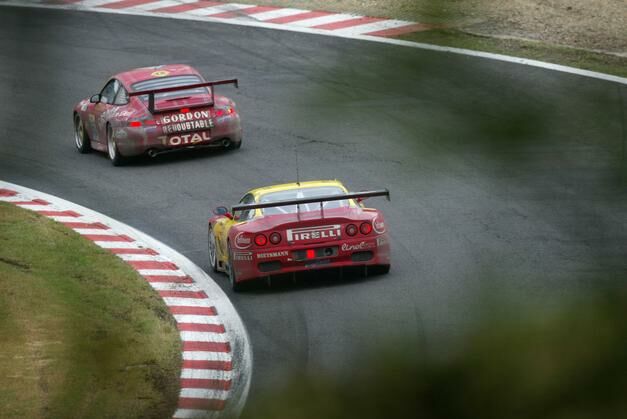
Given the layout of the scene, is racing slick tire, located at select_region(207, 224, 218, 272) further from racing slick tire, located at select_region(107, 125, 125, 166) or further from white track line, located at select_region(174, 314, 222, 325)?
racing slick tire, located at select_region(107, 125, 125, 166)

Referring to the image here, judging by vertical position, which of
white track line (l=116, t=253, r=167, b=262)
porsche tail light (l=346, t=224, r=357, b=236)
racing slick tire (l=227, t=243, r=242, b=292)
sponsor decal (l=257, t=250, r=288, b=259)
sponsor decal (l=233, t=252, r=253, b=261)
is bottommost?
white track line (l=116, t=253, r=167, b=262)

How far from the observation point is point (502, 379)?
5.49ft

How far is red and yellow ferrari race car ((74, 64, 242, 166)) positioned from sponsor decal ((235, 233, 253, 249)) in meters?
5.88

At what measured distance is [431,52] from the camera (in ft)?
6.06

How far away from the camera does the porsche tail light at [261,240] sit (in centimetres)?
1262

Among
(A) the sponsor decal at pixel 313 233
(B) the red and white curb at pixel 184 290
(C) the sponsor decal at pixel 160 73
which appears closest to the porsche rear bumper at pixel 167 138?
(C) the sponsor decal at pixel 160 73

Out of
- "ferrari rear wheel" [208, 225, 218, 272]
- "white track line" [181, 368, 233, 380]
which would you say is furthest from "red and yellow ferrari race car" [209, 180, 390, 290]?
"white track line" [181, 368, 233, 380]

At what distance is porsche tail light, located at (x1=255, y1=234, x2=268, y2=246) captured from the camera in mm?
12625

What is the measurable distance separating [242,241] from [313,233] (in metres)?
0.75

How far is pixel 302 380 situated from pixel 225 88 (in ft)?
59.0

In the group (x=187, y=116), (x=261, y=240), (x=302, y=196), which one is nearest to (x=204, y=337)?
(x=261, y=240)

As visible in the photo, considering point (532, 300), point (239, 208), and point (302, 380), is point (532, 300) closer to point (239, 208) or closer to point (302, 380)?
point (302, 380)

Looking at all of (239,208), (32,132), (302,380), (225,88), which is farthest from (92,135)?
(302,380)

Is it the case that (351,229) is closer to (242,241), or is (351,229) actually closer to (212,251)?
(242,241)
